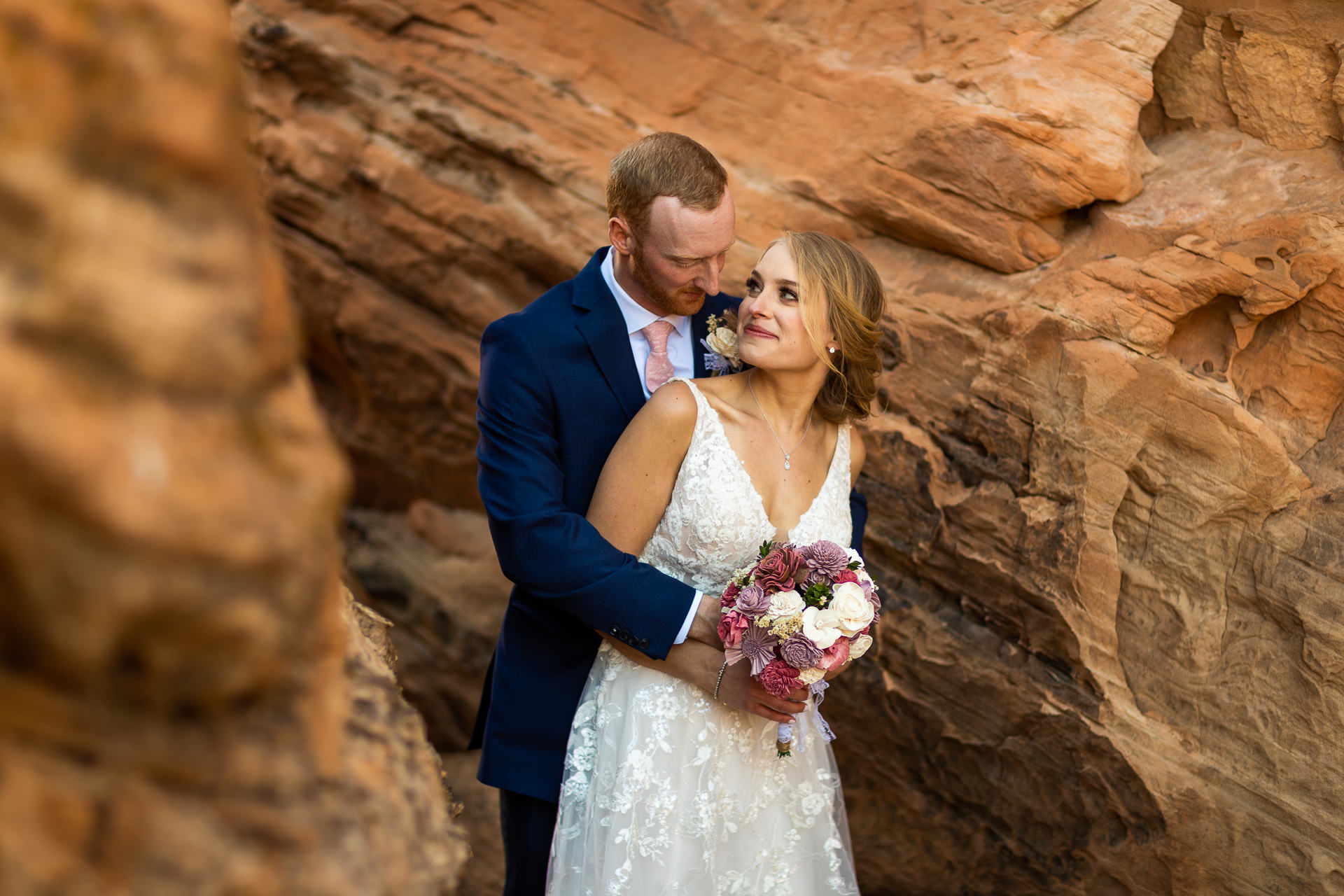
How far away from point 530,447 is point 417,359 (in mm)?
3204

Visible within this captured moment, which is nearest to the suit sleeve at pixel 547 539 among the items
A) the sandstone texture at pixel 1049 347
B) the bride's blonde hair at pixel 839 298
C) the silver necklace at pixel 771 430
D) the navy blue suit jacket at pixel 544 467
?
the navy blue suit jacket at pixel 544 467

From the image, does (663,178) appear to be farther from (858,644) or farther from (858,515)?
(858,644)

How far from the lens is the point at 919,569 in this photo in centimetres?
478

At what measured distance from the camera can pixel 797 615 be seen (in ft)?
9.47

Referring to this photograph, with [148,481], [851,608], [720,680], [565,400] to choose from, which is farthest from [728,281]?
[148,481]

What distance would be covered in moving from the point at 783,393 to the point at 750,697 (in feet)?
3.39

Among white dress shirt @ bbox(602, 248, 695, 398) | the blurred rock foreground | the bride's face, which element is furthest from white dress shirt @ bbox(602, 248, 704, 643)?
the blurred rock foreground

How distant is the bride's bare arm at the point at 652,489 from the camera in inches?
127

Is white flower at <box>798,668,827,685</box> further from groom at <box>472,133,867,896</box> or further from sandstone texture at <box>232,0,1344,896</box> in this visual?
sandstone texture at <box>232,0,1344,896</box>

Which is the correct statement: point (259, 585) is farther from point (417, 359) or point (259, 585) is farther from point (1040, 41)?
point (417, 359)

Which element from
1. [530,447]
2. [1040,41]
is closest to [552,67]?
[1040,41]

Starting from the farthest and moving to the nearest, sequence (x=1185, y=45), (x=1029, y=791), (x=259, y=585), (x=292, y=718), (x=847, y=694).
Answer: (x=847, y=694), (x=1029, y=791), (x=1185, y=45), (x=292, y=718), (x=259, y=585)

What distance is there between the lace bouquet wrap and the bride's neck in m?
0.59

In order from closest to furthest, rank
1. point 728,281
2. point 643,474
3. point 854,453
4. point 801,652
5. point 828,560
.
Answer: point 801,652 < point 828,560 < point 643,474 < point 854,453 < point 728,281
